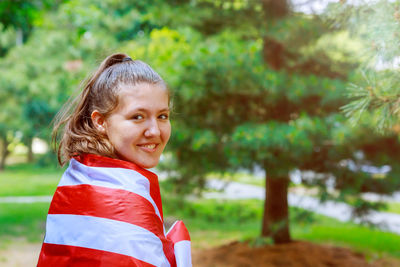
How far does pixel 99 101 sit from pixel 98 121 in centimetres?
7

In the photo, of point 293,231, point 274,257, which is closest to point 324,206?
point 274,257

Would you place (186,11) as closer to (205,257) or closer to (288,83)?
(288,83)

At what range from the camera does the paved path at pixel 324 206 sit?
4624 millimetres

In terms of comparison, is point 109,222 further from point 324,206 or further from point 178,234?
point 324,206

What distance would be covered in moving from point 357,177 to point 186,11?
2.56 meters

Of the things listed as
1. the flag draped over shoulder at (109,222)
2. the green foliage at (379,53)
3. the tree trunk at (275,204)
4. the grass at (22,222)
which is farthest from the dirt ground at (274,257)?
the flag draped over shoulder at (109,222)

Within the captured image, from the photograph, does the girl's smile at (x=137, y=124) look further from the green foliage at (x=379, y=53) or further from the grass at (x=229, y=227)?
the grass at (x=229, y=227)

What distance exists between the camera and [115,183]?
4.24 ft

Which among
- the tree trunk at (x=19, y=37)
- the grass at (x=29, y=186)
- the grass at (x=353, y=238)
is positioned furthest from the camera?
the tree trunk at (x=19, y=37)

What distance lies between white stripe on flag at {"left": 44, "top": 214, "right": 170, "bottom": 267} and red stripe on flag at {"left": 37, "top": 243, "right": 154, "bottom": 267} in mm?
12

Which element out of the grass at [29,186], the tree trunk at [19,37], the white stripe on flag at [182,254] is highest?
the tree trunk at [19,37]

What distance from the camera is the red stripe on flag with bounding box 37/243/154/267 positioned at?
3.92 ft

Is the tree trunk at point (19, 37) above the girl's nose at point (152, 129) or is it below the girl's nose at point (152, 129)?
above

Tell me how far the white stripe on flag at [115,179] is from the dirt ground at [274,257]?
148 inches
